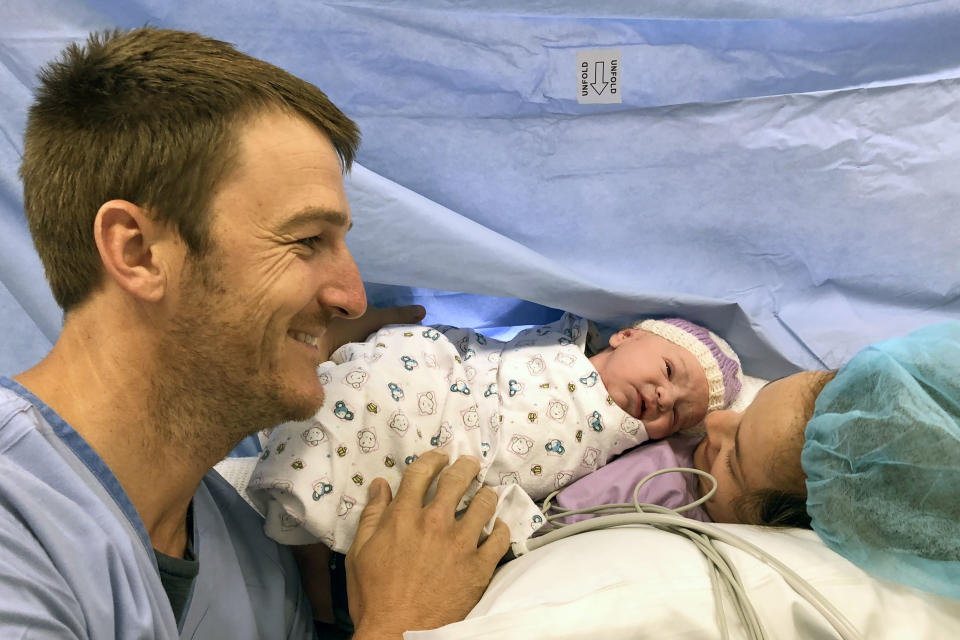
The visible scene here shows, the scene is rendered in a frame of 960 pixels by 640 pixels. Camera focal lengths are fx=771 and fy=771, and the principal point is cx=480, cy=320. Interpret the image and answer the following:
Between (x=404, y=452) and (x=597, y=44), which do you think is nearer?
(x=404, y=452)

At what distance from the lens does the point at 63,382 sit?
998mm

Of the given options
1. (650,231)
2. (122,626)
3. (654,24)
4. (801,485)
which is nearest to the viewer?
(122,626)

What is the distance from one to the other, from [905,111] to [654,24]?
1.73ft

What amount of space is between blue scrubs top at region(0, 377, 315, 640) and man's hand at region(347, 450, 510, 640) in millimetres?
220

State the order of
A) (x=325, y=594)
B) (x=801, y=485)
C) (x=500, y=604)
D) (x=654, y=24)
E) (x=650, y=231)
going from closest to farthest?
(x=500, y=604) → (x=801, y=485) → (x=325, y=594) → (x=654, y=24) → (x=650, y=231)

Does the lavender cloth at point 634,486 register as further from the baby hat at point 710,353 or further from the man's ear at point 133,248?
the man's ear at point 133,248

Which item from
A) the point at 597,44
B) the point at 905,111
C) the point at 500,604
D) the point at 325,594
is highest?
the point at 597,44

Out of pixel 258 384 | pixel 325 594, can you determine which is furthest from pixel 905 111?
pixel 325 594

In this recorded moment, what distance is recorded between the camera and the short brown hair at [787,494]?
1.23 m

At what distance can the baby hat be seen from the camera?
1.53m

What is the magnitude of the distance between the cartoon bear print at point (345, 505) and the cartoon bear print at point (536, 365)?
→ 1.50ft

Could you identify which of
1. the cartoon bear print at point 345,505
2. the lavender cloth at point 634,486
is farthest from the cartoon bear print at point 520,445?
the cartoon bear print at point 345,505

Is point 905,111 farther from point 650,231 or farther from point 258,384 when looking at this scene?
point 258,384

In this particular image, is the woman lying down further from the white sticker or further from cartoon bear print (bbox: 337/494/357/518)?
the white sticker
